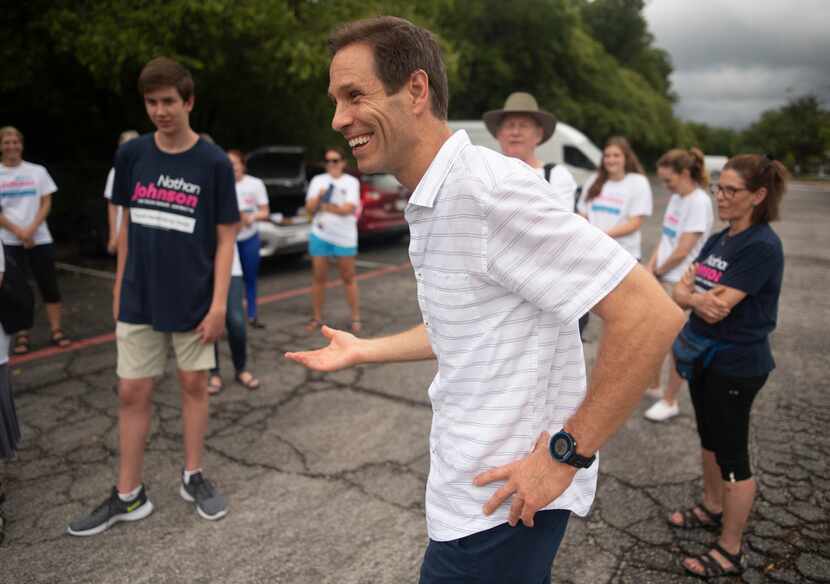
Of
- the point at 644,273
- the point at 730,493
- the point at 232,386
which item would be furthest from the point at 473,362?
the point at 232,386

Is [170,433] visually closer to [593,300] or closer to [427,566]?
[427,566]

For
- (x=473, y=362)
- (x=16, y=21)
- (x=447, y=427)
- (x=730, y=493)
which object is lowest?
(x=730, y=493)

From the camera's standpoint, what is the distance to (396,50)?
49.8 inches

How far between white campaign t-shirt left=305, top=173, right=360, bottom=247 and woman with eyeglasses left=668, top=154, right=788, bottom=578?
4.11m

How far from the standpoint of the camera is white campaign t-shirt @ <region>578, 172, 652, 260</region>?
15.7ft

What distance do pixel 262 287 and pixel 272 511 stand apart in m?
5.56

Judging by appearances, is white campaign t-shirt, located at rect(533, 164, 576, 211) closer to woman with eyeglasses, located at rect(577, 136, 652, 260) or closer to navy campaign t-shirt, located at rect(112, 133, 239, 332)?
woman with eyeglasses, located at rect(577, 136, 652, 260)

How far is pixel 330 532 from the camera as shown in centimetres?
289

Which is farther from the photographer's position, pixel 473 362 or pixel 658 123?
pixel 658 123

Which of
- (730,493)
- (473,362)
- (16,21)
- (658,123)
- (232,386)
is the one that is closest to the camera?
(473,362)

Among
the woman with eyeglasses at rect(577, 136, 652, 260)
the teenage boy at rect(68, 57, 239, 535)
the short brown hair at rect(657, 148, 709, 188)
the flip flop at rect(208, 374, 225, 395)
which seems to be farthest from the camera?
the woman with eyeglasses at rect(577, 136, 652, 260)


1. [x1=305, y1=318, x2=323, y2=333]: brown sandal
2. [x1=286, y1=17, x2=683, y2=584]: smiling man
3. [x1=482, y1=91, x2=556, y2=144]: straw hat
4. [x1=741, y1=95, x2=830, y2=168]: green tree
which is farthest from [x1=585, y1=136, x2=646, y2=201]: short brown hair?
[x1=741, y1=95, x2=830, y2=168]: green tree

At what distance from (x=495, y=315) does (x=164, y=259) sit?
2.09 m

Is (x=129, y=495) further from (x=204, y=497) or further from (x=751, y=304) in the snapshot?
(x=751, y=304)
